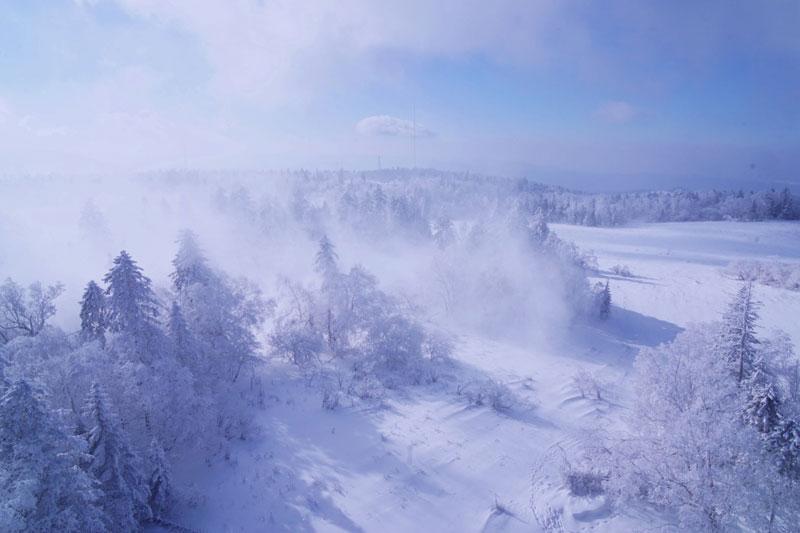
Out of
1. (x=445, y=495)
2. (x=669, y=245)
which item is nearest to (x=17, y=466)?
(x=445, y=495)

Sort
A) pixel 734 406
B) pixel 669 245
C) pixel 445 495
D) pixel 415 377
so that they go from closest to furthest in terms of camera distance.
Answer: pixel 734 406 < pixel 445 495 < pixel 415 377 < pixel 669 245

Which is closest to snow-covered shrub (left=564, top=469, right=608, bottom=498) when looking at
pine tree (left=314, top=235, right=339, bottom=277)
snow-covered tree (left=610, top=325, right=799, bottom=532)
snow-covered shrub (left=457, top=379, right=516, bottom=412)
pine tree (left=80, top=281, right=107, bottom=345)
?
snow-covered tree (left=610, top=325, right=799, bottom=532)

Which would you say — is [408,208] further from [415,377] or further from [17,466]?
[17,466]

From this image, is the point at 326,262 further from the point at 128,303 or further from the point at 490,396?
the point at 490,396

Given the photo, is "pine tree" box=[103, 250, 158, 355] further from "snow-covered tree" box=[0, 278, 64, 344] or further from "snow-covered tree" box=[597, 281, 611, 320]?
"snow-covered tree" box=[597, 281, 611, 320]

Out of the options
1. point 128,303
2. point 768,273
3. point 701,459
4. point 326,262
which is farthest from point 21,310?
point 768,273

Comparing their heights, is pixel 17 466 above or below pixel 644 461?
above

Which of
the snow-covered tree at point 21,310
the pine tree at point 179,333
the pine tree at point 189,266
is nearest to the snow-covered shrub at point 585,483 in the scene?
the pine tree at point 179,333
